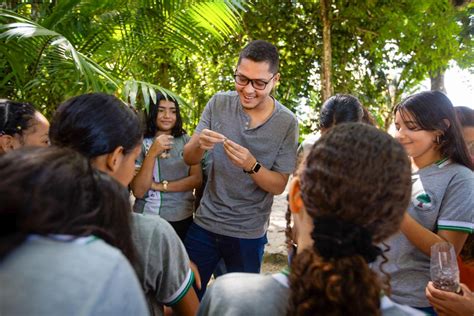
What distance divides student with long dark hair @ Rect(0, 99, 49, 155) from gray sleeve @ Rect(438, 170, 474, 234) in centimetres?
188

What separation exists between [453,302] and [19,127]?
2.00 m

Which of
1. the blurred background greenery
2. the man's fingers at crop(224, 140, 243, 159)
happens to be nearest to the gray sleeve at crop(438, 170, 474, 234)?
the man's fingers at crop(224, 140, 243, 159)

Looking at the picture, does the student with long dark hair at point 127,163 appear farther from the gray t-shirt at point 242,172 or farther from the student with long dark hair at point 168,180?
the student with long dark hair at point 168,180

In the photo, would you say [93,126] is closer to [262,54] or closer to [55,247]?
[55,247]

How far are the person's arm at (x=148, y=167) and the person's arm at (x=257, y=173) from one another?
1.23 feet

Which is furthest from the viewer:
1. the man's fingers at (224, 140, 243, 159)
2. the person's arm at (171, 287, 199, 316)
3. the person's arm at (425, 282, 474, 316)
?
the man's fingers at (224, 140, 243, 159)

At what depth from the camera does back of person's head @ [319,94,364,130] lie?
2445 millimetres

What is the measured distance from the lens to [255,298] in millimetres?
1037

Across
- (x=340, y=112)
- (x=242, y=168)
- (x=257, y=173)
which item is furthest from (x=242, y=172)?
(x=340, y=112)

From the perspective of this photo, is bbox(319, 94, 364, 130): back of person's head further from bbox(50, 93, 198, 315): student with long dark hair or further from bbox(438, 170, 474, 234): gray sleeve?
bbox(50, 93, 198, 315): student with long dark hair

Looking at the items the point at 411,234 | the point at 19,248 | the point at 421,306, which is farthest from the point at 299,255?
the point at 421,306

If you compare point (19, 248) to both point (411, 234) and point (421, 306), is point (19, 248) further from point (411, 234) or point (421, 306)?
Result: point (421, 306)

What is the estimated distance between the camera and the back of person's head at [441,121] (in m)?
1.88

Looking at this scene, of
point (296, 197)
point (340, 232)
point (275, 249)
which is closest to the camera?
point (340, 232)
